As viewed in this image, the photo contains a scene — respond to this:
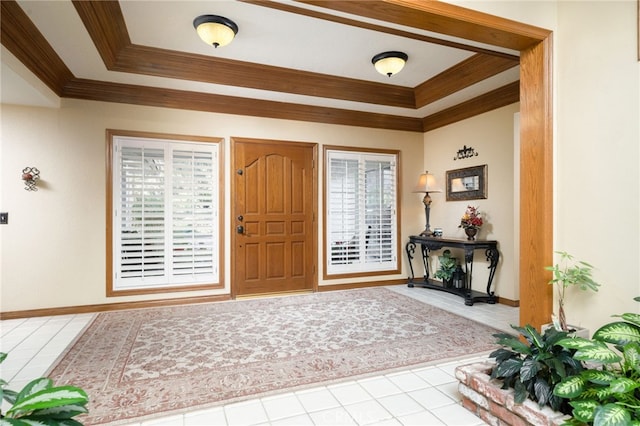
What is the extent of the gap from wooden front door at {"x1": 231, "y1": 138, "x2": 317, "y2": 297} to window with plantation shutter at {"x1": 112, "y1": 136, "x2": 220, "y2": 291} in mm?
308

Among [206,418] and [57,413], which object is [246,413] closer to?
[206,418]

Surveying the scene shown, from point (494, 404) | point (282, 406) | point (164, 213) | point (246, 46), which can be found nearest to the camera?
point (494, 404)

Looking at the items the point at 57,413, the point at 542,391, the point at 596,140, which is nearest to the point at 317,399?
the point at 542,391

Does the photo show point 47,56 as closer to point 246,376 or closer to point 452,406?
point 246,376

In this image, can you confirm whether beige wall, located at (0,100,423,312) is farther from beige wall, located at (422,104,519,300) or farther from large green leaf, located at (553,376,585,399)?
large green leaf, located at (553,376,585,399)

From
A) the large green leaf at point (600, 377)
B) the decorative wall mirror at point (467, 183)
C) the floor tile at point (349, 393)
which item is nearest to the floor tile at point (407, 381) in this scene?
the floor tile at point (349, 393)

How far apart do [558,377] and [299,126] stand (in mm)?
4081

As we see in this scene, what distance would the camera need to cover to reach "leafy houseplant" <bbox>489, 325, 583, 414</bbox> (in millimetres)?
1653

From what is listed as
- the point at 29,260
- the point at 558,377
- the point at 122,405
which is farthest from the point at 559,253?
the point at 29,260

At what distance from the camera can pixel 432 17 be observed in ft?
7.17

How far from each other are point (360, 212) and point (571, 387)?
3.88 meters

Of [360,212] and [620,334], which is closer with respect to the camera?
[620,334]

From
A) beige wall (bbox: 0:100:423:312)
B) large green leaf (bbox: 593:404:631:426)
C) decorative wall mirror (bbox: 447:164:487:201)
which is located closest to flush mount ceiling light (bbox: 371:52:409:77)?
decorative wall mirror (bbox: 447:164:487:201)

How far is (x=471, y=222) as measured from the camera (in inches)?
176
